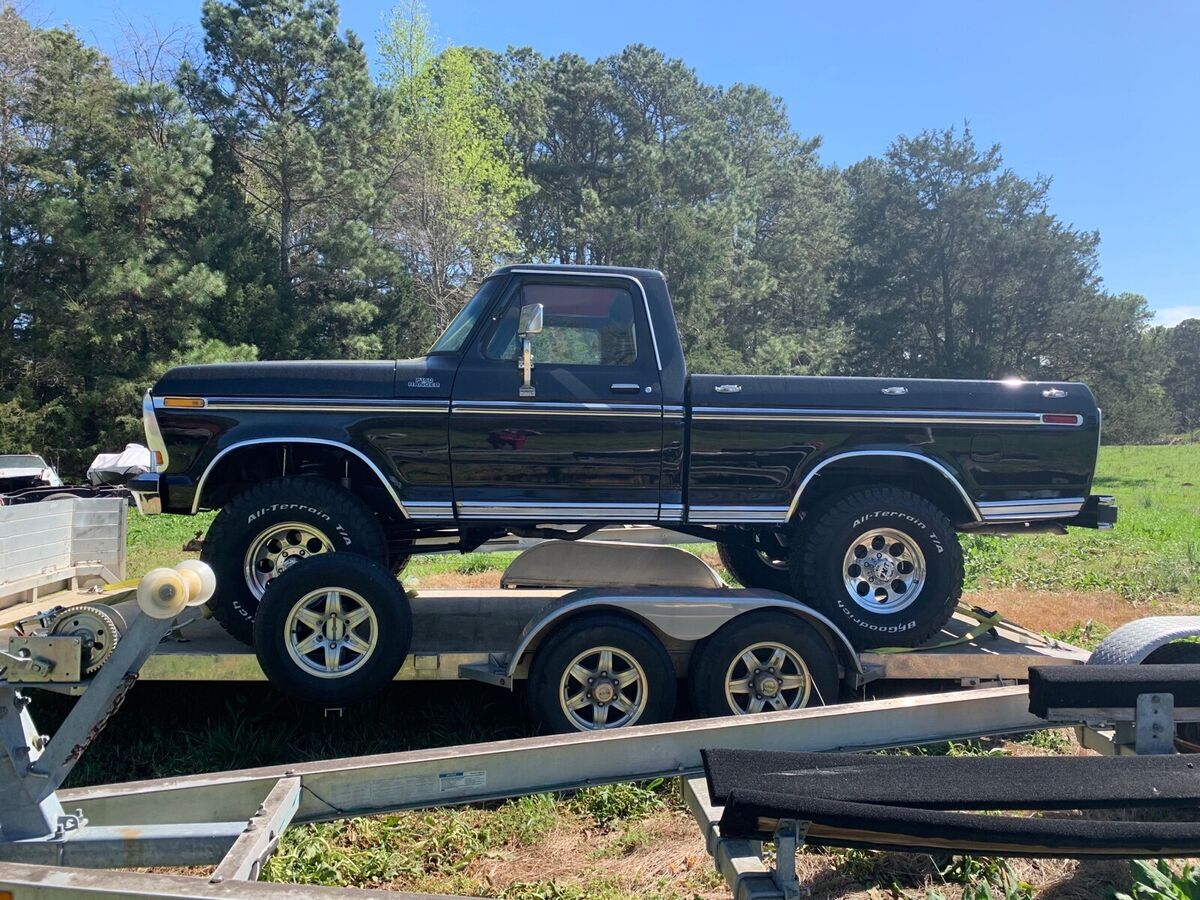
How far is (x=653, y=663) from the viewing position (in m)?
4.24

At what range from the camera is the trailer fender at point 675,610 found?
423 centimetres

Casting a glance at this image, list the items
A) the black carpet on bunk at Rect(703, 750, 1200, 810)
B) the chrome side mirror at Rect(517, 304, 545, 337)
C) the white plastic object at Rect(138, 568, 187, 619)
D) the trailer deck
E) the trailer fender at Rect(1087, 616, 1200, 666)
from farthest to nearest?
the chrome side mirror at Rect(517, 304, 545, 337)
the trailer deck
the trailer fender at Rect(1087, 616, 1200, 666)
the black carpet on bunk at Rect(703, 750, 1200, 810)
the white plastic object at Rect(138, 568, 187, 619)

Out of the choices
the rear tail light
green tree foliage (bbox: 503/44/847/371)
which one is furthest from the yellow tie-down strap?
green tree foliage (bbox: 503/44/847/371)

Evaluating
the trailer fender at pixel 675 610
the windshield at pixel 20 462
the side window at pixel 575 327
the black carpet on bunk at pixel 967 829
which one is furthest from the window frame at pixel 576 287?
the windshield at pixel 20 462

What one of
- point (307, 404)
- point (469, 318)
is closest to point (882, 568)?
point (469, 318)

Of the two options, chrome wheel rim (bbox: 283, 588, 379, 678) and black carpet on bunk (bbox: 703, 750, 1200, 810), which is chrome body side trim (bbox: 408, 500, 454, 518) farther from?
black carpet on bunk (bbox: 703, 750, 1200, 810)

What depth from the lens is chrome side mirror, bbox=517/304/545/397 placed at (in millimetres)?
4488

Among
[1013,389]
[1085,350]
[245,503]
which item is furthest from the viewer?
[1085,350]

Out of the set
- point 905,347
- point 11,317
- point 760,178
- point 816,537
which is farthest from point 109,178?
point 760,178

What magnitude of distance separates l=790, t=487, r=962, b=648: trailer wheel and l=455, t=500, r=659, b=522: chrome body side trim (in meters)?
0.91

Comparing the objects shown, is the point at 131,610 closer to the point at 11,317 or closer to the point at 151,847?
the point at 151,847

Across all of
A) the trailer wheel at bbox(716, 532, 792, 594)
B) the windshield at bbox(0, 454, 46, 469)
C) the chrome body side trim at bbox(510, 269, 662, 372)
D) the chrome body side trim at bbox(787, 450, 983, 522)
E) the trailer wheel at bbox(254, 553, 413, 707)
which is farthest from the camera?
the windshield at bbox(0, 454, 46, 469)

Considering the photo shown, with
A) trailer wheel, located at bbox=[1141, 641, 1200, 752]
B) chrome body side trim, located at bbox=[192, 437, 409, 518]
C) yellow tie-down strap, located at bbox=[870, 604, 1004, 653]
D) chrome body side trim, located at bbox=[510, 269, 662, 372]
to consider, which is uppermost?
chrome body side trim, located at bbox=[510, 269, 662, 372]

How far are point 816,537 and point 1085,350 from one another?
31.5m
